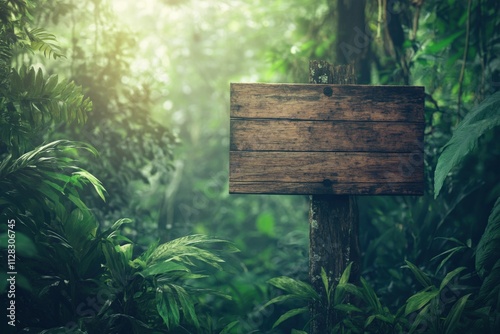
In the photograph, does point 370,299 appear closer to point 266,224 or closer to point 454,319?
point 454,319

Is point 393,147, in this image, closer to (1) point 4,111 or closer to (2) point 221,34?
(1) point 4,111

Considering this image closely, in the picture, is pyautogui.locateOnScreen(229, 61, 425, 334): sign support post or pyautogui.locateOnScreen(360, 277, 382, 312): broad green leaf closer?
pyautogui.locateOnScreen(229, 61, 425, 334): sign support post

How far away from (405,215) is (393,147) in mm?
1763

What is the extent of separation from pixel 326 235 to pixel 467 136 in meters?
1.02

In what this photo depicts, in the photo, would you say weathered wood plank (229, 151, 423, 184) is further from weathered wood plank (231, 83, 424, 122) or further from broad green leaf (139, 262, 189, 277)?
broad green leaf (139, 262, 189, 277)

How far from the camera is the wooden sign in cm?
284

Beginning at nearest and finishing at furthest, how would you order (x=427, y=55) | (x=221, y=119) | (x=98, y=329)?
(x=98, y=329), (x=427, y=55), (x=221, y=119)

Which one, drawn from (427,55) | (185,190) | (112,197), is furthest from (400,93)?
(185,190)

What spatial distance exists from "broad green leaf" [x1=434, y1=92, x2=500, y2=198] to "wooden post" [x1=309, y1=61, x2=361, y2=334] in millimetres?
583

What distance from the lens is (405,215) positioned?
4.48m

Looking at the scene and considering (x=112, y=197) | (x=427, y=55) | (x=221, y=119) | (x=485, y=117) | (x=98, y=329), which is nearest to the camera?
(x=98, y=329)

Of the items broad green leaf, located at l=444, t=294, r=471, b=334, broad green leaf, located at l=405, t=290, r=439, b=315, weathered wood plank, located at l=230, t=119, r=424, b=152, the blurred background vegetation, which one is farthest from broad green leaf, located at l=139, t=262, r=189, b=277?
broad green leaf, located at l=444, t=294, r=471, b=334

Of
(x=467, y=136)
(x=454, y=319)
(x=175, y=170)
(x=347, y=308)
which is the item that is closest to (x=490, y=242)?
(x=454, y=319)

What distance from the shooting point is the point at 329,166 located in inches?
113
